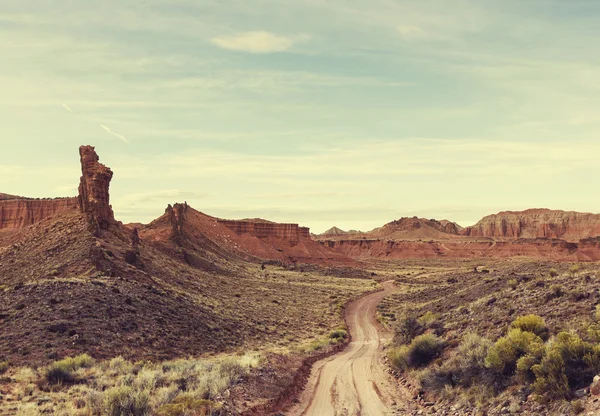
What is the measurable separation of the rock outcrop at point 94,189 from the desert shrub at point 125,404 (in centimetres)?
3601

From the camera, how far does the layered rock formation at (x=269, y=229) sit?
143 m

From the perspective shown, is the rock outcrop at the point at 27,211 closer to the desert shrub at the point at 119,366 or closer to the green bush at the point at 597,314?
the desert shrub at the point at 119,366

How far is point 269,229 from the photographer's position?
152 metres

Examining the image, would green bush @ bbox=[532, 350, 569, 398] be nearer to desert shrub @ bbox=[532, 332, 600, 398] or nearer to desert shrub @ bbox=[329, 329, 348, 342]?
desert shrub @ bbox=[532, 332, 600, 398]

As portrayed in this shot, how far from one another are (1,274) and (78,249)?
294 inches

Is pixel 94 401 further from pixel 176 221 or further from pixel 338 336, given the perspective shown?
pixel 176 221

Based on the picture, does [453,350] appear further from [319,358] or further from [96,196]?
[96,196]

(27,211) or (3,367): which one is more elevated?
(27,211)

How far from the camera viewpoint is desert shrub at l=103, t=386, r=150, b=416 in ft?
49.8

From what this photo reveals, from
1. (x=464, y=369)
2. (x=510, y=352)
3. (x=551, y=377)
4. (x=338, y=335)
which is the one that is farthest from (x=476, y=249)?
(x=551, y=377)

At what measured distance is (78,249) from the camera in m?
44.7

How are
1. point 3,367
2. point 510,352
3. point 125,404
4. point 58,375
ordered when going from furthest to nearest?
point 3,367 < point 58,375 < point 510,352 < point 125,404

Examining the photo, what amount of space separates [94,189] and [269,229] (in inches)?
4053

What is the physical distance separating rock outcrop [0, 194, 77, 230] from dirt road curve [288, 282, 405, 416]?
88.6 meters
